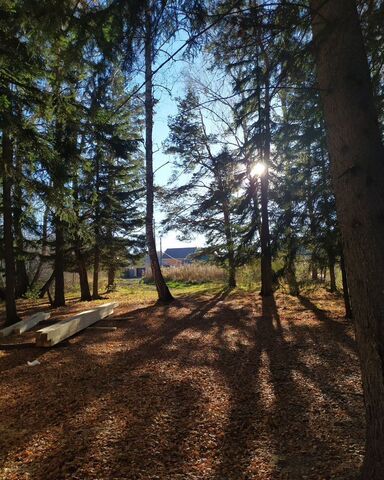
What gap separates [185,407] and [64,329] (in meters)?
3.89

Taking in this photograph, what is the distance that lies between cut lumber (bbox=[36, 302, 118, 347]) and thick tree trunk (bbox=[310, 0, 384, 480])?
18.2ft

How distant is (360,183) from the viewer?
2207mm

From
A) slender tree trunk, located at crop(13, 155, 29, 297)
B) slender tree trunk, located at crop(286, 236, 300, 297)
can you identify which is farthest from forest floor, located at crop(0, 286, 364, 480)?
slender tree trunk, located at crop(13, 155, 29, 297)

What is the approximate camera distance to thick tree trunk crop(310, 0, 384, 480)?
2.16 m

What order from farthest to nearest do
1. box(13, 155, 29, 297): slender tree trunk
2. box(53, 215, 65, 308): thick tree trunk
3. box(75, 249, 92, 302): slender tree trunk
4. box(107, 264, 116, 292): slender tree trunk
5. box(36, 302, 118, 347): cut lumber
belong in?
1. box(107, 264, 116, 292): slender tree trunk
2. box(75, 249, 92, 302): slender tree trunk
3. box(53, 215, 65, 308): thick tree trunk
4. box(13, 155, 29, 297): slender tree trunk
5. box(36, 302, 118, 347): cut lumber

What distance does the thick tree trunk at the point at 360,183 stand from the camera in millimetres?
2162

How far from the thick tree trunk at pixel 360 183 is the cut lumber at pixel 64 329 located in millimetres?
5539

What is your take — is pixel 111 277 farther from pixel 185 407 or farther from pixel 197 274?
pixel 185 407

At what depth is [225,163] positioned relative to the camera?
13391mm

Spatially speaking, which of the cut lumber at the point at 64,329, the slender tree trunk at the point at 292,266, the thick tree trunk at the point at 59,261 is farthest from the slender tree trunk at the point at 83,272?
the slender tree trunk at the point at 292,266

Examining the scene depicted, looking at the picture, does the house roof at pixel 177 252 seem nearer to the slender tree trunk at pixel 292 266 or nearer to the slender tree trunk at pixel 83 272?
the slender tree trunk at pixel 83 272

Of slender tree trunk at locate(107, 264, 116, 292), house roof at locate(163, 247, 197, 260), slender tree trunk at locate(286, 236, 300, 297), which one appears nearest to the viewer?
slender tree trunk at locate(286, 236, 300, 297)

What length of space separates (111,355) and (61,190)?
3890mm

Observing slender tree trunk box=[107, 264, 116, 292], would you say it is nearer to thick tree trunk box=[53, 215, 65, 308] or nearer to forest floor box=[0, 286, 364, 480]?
thick tree trunk box=[53, 215, 65, 308]
